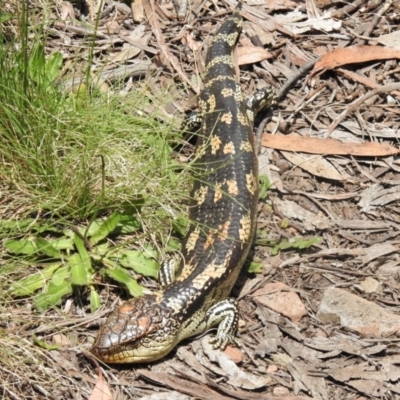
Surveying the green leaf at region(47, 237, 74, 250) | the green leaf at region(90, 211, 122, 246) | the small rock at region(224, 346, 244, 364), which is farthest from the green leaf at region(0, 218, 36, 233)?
the small rock at region(224, 346, 244, 364)

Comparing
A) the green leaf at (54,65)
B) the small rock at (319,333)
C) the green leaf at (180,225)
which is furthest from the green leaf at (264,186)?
the green leaf at (54,65)

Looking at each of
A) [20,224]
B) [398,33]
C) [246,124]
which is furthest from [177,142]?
[398,33]

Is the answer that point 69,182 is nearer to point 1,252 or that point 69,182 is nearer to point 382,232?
point 1,252

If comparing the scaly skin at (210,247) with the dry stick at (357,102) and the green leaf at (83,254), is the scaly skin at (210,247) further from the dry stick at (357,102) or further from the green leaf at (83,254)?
the dry stick at (357,102)

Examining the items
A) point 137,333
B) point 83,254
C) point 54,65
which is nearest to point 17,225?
point 83,254

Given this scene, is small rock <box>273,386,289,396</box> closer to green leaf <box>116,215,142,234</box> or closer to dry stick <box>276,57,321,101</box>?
green leaf <box>116,215,142,234</box>
